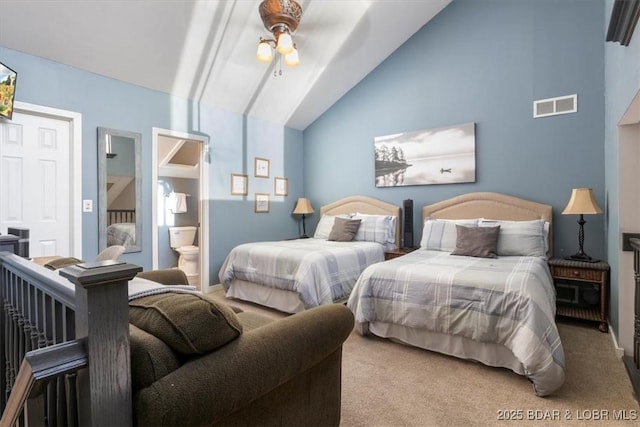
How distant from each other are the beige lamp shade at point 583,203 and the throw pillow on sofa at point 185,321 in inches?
130

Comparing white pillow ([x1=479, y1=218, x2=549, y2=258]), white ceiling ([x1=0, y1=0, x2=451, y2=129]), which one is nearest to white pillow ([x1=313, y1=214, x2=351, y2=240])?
white ceiling ([x1=0, y1=0, x2=451, y2=129])

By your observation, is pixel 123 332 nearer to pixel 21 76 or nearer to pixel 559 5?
pixel 21 76

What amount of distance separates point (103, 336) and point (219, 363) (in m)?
0.35

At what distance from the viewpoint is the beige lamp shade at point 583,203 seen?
3012 millimetres

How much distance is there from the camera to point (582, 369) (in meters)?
2.25

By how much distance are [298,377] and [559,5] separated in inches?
173

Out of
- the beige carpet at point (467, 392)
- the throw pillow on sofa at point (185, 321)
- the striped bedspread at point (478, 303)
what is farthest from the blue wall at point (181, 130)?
the throw pillow on sofa at point (185, 321)

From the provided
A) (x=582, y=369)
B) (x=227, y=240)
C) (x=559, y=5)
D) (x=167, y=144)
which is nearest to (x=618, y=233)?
(x=582, y=369)

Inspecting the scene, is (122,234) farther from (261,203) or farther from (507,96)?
(507,96)

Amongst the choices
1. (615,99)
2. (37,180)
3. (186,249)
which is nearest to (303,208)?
(186,249)

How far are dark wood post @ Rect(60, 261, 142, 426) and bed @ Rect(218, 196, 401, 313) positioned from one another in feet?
7.84

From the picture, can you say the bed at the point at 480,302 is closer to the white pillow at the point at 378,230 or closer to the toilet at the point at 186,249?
the white pillow at the point at 378,230

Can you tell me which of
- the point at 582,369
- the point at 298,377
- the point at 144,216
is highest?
the point at 144,216

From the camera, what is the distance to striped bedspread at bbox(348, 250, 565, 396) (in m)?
1.96
